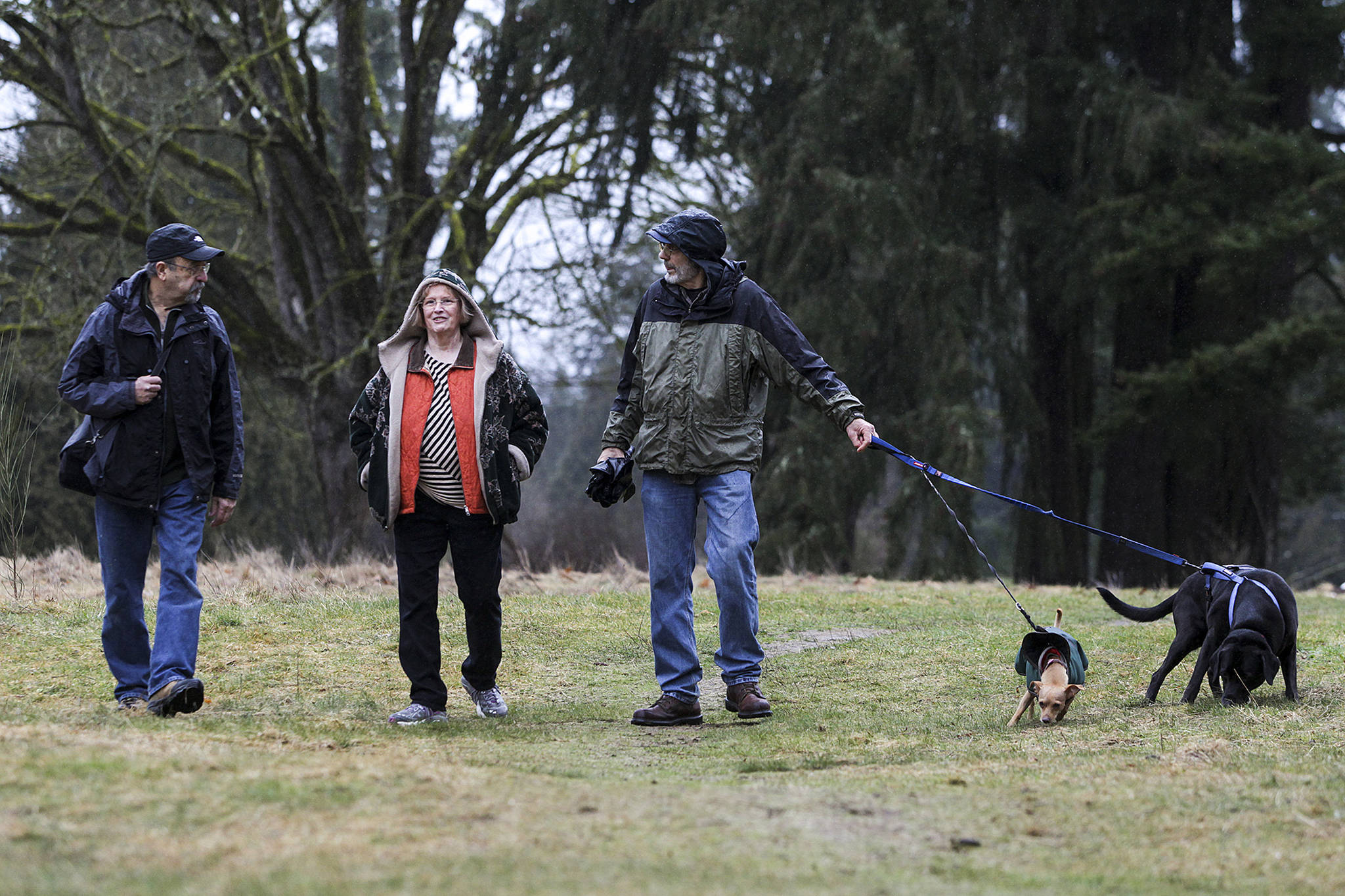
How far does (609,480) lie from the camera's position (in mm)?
5809

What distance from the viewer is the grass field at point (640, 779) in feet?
9.58

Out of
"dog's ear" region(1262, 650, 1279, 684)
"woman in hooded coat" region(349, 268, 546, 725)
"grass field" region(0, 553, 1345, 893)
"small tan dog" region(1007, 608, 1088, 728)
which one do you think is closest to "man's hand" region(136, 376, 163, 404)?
"woman in hooded coat" region(349, 268, 546, 725)

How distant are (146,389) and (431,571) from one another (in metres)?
1.33

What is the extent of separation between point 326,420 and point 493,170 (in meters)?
3.94

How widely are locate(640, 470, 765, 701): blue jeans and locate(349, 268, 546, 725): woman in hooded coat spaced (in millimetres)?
643

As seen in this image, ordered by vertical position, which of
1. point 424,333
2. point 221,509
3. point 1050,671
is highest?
point 424,333

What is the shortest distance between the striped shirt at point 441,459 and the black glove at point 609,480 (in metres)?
0.65

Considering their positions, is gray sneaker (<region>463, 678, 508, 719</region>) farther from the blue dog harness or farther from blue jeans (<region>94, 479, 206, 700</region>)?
the blue dog harness

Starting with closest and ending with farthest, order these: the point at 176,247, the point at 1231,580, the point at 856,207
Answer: the point at 176,247
the point at 1231,580
the point at 856,207

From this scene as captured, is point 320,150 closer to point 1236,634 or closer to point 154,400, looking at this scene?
point 154,400

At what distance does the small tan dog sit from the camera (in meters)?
5.34

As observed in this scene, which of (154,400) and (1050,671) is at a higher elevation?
(154,400)

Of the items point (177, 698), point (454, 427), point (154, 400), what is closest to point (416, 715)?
point (177, 698)

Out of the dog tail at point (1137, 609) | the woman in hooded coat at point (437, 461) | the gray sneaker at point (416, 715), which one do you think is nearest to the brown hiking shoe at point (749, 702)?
the woman in hooded coat at point (437, 461)
